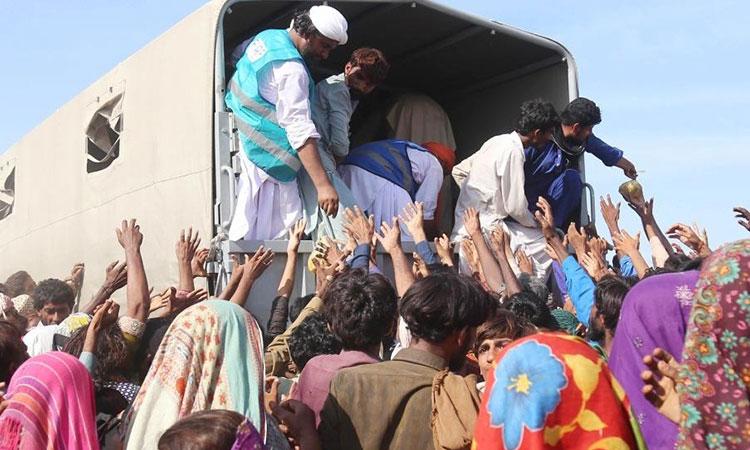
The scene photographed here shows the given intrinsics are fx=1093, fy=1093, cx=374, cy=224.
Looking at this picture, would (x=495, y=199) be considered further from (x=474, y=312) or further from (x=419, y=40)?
(x=474, y=312)

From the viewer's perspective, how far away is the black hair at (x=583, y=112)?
6.70 meters

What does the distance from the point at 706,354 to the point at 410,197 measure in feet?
14.4

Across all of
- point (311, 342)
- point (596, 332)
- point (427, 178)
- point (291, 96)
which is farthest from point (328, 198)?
point (596, 332)

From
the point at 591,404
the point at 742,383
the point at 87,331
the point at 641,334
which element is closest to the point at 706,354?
the point at 742,383

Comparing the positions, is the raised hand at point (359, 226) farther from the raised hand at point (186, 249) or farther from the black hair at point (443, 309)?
the black hair at point (443, 309)

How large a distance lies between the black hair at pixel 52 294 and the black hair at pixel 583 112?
315 cm

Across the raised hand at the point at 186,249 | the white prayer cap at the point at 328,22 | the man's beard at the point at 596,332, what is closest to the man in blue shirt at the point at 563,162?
the white prayer cap at the point at 328,22

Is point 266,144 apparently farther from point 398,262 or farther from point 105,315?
point 105,315

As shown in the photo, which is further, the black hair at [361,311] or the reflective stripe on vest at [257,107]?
the reflective stripe on vest at [257,107]

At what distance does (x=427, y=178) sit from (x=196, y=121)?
156cm

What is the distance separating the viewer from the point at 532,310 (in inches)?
167

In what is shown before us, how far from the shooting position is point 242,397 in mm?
2938

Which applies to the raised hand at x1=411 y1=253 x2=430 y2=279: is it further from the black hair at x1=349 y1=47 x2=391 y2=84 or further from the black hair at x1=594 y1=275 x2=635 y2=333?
the black hair at x1=349 y1=47 x2=391 y2=84

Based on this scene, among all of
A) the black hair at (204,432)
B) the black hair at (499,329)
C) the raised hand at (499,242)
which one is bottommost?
the raised hand at (499,242)
